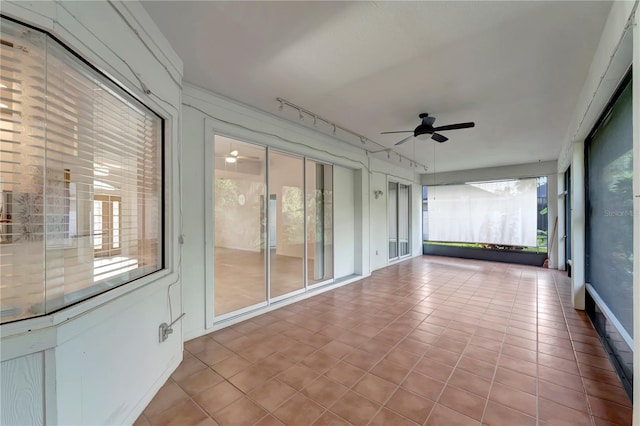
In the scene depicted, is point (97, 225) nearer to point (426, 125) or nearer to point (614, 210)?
point (426, 125)

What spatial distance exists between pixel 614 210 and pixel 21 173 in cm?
427

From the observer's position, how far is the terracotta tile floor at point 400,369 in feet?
5.95

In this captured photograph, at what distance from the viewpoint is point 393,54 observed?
237cm

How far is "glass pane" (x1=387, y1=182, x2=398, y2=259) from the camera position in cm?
722

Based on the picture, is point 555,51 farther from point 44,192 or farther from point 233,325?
point 233,325

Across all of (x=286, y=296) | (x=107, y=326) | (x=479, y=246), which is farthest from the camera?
(x=479, y=246)

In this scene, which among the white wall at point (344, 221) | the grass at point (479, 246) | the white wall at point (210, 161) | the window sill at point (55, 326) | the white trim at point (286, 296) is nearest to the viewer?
the window sill at point (55, 326)

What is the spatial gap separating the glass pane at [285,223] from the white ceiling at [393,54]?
77 cm

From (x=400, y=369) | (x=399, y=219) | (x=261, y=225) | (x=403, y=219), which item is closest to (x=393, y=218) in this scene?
(x=399, y=219)

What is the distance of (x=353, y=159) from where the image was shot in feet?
17.7

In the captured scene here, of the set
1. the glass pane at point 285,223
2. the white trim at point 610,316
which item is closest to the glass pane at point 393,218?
the glass pane at point 285,223

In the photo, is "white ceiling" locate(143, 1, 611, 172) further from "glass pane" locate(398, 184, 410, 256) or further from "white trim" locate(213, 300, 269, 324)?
"glass pane" locate(398, 184, 410, 256)

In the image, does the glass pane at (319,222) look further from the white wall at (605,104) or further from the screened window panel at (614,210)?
the screened window panel at (614,210)

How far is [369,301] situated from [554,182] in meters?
6.18
